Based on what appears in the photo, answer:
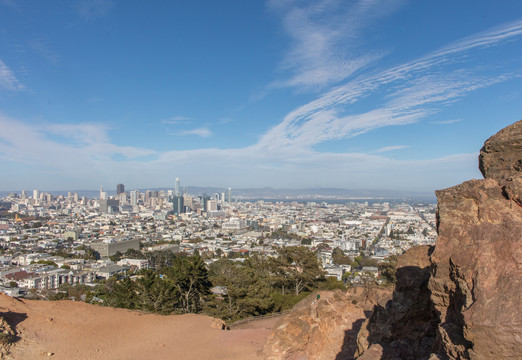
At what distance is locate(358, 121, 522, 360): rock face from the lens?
6.51 ft

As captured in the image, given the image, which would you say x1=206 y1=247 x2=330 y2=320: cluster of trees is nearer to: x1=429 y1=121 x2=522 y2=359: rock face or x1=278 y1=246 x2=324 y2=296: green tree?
x1=278 y1=246 x2=324 y2=296: green tree

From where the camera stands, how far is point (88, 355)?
18.7ft

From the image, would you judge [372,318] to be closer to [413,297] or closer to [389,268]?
[413,297]

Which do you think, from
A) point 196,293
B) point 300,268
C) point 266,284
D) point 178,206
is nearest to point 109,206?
point 178,206

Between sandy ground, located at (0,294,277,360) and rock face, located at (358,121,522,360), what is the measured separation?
3.92 metres

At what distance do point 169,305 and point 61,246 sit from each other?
3502cm

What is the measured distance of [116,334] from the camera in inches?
261

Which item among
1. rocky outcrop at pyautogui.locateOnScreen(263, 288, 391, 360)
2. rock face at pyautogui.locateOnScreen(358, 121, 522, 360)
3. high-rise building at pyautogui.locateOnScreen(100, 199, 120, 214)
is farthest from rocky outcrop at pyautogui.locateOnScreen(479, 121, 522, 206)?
high-rise building at pyautogui.locateOnScreen(100, 199, 120, 214)

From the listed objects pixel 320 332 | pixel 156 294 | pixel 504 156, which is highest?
pixel 504 156

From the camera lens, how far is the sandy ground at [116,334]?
5798 mm

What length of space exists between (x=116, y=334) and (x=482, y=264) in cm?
655

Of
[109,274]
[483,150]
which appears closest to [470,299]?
[483,150]

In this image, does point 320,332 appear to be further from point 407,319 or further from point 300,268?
point 300,268

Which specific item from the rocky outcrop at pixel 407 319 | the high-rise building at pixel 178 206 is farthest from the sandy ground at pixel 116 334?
the high-rise building at pixel 178 206
